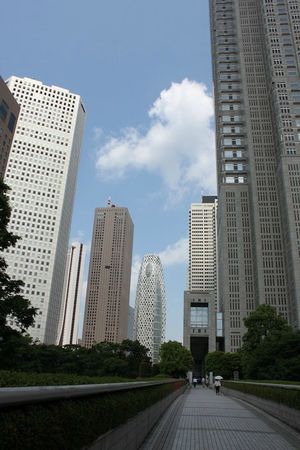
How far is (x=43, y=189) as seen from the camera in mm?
165375

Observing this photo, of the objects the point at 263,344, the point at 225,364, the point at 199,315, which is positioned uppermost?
the point at 199,315

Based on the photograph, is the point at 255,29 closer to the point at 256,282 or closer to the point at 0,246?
the point at 256,282

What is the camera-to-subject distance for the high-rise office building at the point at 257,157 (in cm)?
10531

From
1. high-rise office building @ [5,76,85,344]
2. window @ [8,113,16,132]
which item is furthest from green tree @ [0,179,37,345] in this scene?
high-rise office building @ [5,76,85,344]

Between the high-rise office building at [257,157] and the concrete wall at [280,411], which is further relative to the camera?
the high-rise office building at [257,157]

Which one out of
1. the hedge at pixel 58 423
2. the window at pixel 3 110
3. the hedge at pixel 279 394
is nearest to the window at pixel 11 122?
the window at pixel 3 110

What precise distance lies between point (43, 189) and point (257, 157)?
9129 centimetres

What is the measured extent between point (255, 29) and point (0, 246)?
461ft

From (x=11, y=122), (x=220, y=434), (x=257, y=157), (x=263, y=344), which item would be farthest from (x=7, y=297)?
(x=257, y=157)

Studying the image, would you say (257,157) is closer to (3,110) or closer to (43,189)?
(3,110)

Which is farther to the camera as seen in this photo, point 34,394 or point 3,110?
point 3,110

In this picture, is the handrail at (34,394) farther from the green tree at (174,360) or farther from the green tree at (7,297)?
the green tree at (174,360)

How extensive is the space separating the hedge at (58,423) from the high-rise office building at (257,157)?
96498mm

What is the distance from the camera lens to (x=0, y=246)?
65.6 feet
